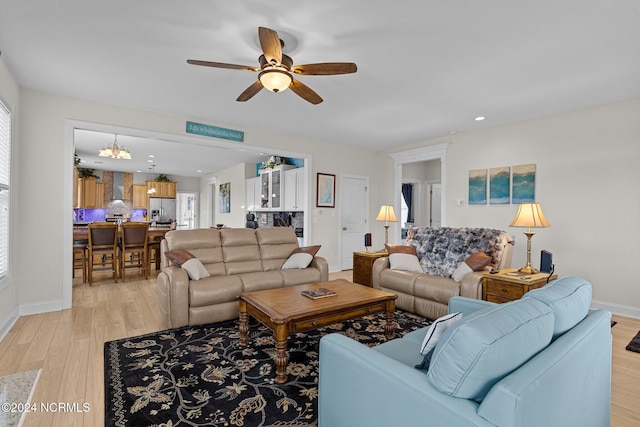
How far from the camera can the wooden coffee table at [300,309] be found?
7.43 ft

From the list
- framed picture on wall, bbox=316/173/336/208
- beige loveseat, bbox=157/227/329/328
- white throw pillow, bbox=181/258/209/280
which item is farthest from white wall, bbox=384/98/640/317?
white throw pillow, bbox=181/258/209/280

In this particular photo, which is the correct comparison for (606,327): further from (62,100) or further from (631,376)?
(62,100)

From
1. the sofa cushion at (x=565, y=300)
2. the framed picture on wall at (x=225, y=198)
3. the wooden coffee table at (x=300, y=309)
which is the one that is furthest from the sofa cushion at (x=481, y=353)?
the framed picture on wall at (x=225, y=198)

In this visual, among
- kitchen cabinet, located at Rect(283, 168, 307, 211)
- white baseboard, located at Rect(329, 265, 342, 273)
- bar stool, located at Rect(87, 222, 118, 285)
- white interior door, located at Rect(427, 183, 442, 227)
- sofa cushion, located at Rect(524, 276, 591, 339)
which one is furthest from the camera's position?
white interior door, located at Rect(427, 183, 442, 227)

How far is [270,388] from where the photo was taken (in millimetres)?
2145

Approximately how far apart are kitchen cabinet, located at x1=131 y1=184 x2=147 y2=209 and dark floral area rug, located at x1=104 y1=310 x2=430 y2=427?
8.44 m

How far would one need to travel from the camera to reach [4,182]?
321cm

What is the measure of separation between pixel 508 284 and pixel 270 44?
295cm

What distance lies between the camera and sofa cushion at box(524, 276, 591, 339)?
1.35m

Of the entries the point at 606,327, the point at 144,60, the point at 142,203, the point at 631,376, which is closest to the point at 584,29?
the point at 606,327

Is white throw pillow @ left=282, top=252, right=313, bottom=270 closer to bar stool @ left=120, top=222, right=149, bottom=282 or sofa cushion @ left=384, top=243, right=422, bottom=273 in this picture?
sofa cushion @ left=384, top=243, right=422, bottom=273

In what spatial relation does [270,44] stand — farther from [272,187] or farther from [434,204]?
[434,204]

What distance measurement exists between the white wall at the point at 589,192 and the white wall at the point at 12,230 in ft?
19.9

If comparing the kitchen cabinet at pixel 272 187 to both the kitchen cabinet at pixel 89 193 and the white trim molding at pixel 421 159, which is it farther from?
the kitchen cabinet at pixel 89 193
